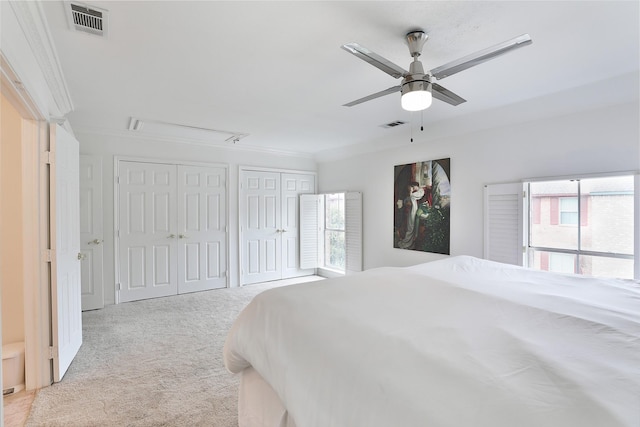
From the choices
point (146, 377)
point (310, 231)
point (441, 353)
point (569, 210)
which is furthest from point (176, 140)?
point (569, 210)

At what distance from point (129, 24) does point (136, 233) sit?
3420 millimetres

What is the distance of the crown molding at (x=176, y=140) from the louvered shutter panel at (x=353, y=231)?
145 cm

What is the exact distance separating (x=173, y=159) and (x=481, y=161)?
4.43 meters

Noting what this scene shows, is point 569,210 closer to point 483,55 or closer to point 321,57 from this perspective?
point 483,55

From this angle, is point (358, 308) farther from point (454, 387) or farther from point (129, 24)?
point (129, 24)

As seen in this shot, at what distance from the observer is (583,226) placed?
293cm

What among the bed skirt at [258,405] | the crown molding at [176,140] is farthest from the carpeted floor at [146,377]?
the crown molding at [176,140]

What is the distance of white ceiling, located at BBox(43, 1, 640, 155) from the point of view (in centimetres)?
179

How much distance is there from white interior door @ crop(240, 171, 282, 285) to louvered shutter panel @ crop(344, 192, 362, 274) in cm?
132

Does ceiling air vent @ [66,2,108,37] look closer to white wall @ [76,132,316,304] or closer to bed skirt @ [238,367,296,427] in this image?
bed skirt @ [238,367,296,427]

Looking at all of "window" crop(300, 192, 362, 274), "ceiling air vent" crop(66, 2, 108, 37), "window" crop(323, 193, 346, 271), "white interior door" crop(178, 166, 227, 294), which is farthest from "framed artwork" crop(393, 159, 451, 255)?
"ceiling air vent" crop(66, 2, 108, 37)

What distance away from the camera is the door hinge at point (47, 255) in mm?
2346

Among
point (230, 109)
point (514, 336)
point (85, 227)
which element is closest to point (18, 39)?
point (230, 109)

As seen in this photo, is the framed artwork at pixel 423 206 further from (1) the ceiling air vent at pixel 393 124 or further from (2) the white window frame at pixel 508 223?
(1) the ceiling air vent at pixel 393 124
